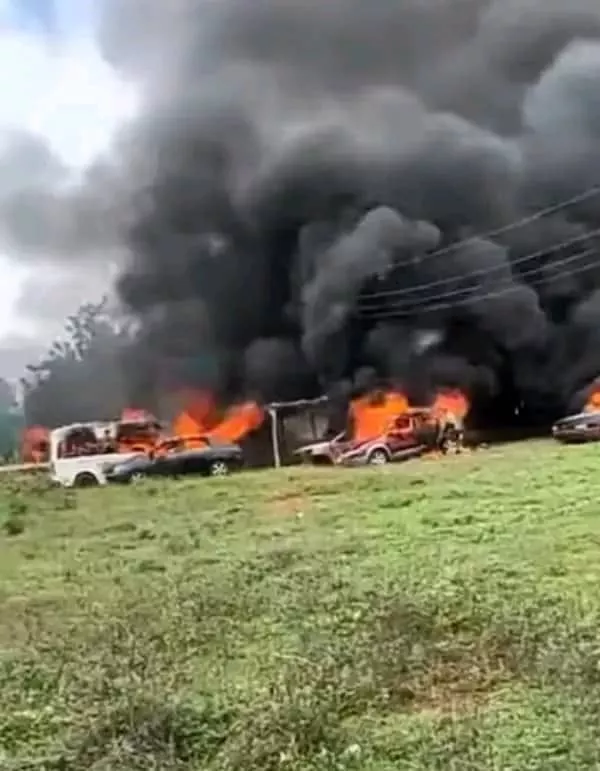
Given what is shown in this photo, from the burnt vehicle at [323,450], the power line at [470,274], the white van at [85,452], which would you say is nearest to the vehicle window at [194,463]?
the white van at [85,452]

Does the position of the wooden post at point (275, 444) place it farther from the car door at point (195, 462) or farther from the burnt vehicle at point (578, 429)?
the burnt vehicle at point (578, 429)

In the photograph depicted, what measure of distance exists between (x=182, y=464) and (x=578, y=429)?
2.91 feet

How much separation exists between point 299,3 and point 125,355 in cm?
90

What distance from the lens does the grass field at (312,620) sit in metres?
2.19

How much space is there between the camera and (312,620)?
2377 millimetres

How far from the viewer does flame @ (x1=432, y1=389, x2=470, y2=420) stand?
102 inches

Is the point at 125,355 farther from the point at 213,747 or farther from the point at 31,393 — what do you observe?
the point at 213,747

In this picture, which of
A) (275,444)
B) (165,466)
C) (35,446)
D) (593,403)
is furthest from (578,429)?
(35,446)

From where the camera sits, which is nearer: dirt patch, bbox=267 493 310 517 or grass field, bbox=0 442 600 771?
grass field, bbox=0 442 600 771

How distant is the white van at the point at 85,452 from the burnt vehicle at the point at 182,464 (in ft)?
0.07

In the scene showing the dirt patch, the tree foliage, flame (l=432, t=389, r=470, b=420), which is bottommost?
the dirt patch

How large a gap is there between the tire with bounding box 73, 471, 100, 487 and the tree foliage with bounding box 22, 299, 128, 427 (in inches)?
4.9

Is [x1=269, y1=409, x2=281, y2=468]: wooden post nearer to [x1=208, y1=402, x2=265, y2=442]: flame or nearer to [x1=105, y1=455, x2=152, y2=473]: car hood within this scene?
[x1=208, y1=402, x2=265, y2=442]: flame

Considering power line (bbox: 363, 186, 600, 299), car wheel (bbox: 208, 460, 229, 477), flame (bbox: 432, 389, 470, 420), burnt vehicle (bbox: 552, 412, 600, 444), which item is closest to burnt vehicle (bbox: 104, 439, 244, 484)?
car wheel (bbox: 208, 460, 229, 477)
